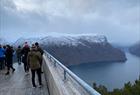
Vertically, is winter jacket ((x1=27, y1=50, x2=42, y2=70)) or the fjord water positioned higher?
winter jacket ((x1=27, y1=50, x2=42, y2=70))

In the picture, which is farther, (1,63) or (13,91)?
(1,63)

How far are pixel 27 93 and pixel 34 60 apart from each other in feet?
4.31

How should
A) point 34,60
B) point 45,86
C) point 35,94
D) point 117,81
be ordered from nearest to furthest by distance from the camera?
point 35,94 → point 34,60 → point 45,86 → point 117,81

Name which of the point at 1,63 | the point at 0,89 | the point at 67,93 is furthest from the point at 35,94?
the point at 1,63

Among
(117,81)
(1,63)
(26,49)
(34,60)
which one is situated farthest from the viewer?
(117,81)

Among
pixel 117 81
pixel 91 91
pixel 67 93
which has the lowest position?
pixel 117 81

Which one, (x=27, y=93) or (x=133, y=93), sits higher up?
(x=27, y=93)

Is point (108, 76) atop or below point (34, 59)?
below

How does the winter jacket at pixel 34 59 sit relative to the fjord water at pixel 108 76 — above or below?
above

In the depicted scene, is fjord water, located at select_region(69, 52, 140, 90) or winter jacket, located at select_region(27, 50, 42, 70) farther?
fjord water, located at select_region(69, 52, 140, 90)

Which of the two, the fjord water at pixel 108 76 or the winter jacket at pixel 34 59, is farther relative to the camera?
the fjord water at pixel 108 76

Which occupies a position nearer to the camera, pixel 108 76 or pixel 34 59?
pixel 34 59

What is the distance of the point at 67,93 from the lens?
6086mm

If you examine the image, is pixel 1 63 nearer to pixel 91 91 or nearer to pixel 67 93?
pixel 67 93
